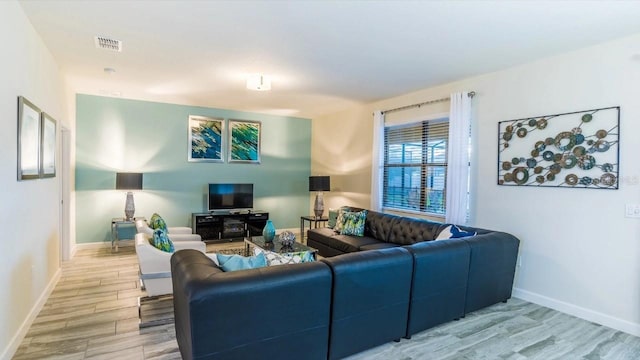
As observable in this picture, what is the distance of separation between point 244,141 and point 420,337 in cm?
552

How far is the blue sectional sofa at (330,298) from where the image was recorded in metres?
1.98

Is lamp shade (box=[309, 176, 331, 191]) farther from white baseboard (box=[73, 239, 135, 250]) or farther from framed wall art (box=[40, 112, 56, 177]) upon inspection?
framed wall art (box=[40, 112, 56, 177])

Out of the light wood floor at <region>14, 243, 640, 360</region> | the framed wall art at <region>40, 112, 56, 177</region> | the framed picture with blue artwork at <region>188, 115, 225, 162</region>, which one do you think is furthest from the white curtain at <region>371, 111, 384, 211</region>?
the framed wall art at <region>40, 112, 56, 177</region>

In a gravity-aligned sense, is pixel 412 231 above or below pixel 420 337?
above

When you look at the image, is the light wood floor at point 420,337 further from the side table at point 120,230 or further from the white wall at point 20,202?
the side table at point 120,230

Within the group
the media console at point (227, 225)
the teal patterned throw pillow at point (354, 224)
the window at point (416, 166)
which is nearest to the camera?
the window at point (416, 166)

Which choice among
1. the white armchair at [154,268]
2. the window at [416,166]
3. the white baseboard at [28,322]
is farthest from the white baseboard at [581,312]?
the white baseboard at [28,322]

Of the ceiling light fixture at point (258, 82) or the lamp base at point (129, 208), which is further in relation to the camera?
the lamp base at point (129, 208)

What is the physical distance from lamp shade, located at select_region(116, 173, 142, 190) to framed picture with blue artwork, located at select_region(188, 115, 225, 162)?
1.14 metres

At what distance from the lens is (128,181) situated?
5770 millimetres

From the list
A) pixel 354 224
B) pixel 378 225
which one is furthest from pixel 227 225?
pixel 378 225

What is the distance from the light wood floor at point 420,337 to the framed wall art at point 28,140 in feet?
4.49

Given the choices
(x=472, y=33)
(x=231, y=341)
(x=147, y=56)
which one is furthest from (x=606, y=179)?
(x=147, y=56)

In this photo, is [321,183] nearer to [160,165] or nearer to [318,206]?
[318,206]
